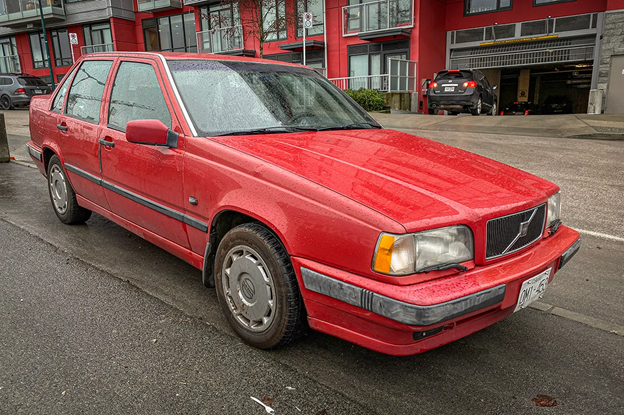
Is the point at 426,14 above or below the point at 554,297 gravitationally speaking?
above

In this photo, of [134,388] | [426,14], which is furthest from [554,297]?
[426,14]

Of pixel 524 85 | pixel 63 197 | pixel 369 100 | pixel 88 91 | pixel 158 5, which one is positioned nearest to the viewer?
pixel 88 91

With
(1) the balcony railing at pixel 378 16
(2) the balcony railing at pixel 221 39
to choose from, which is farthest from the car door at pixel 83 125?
(2) the balcony railing at pixel 221 39

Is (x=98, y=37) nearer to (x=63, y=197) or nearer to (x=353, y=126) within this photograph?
(x=63, y=197)

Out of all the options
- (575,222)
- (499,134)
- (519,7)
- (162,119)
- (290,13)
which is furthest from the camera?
(290,13)

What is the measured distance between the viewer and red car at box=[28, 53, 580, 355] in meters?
2.19

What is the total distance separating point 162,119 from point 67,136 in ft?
5.53

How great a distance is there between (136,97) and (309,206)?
79.6 inches

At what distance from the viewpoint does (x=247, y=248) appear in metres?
2.68

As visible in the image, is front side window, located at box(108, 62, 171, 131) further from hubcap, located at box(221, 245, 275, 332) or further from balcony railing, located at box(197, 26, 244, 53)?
balcony railing, located at box(197, 26, 244, 53)

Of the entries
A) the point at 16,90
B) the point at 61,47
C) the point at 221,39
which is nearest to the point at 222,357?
the point at 16,90

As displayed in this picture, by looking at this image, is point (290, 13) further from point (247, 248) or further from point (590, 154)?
point (247, 248)

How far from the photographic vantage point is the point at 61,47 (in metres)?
34.7

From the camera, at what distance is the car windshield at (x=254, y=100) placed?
126 inches
